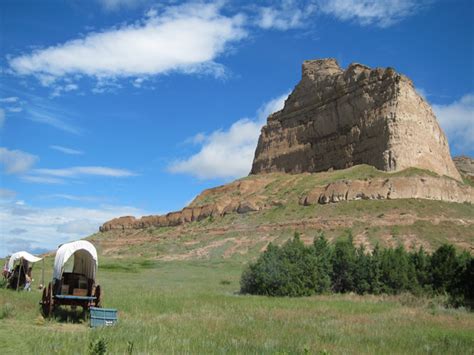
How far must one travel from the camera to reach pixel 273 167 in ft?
345

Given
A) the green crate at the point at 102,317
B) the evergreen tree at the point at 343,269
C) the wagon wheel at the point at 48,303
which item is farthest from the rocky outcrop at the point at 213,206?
the green crate at the point at 102,317

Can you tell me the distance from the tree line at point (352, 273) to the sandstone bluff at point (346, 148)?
3712cm

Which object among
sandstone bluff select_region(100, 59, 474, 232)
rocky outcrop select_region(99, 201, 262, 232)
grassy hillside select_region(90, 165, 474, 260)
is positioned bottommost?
grassy hillside select_region(90, 165, 474, 260)

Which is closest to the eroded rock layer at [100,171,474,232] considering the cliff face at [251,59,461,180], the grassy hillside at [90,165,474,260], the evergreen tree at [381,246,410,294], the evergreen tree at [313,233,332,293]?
the grassy hillside at [90,165,474,260]

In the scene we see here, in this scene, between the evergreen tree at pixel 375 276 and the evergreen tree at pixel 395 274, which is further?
the evergreen tree at pixel 375 276

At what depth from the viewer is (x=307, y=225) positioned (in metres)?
66.2

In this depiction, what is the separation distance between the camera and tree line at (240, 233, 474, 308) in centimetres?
2986

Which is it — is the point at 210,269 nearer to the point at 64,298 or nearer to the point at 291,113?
the point at 64,298

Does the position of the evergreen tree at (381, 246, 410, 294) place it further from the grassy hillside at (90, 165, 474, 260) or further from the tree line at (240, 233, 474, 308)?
the grassy hillside at (90, 165, 474, 260)

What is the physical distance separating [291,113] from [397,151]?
3519 cm

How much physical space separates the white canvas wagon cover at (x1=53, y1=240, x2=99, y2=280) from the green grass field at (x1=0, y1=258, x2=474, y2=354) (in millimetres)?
1592

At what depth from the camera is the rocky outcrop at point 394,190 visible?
68.4m

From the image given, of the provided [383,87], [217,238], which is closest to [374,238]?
[217,238]

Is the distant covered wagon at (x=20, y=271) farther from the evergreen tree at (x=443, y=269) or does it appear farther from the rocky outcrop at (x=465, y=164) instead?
the rocky outcrop at (x=465, y=164)
